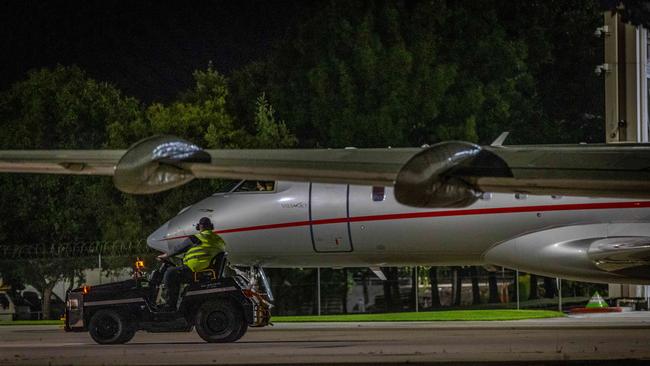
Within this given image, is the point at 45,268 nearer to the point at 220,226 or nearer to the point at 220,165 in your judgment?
the point at 220,226

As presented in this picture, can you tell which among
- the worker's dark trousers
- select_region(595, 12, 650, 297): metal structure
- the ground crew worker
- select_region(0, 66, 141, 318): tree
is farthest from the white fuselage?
select_region(0, 66, 141, 318): tree

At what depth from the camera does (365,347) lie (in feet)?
59.0

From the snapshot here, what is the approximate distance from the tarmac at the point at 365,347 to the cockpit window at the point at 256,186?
2.93 m

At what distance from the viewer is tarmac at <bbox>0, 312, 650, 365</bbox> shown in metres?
15.3

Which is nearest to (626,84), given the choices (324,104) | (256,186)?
(256,186)

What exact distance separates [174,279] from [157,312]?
60 centimetres

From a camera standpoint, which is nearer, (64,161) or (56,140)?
(64,161)

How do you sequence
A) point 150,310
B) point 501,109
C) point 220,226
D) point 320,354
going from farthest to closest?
point 501,109
point 220,226
point 150,310
point 320,354

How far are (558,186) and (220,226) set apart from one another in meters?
16.5

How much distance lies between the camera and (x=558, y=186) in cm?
991

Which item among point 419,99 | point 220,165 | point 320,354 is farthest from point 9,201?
point 220,165

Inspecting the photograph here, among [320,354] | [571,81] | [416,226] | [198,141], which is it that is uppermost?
[571,81]

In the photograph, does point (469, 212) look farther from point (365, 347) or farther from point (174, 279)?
point (365, 347)

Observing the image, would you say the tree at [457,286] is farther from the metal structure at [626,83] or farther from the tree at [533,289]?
→ the metal structure at [626,83]
